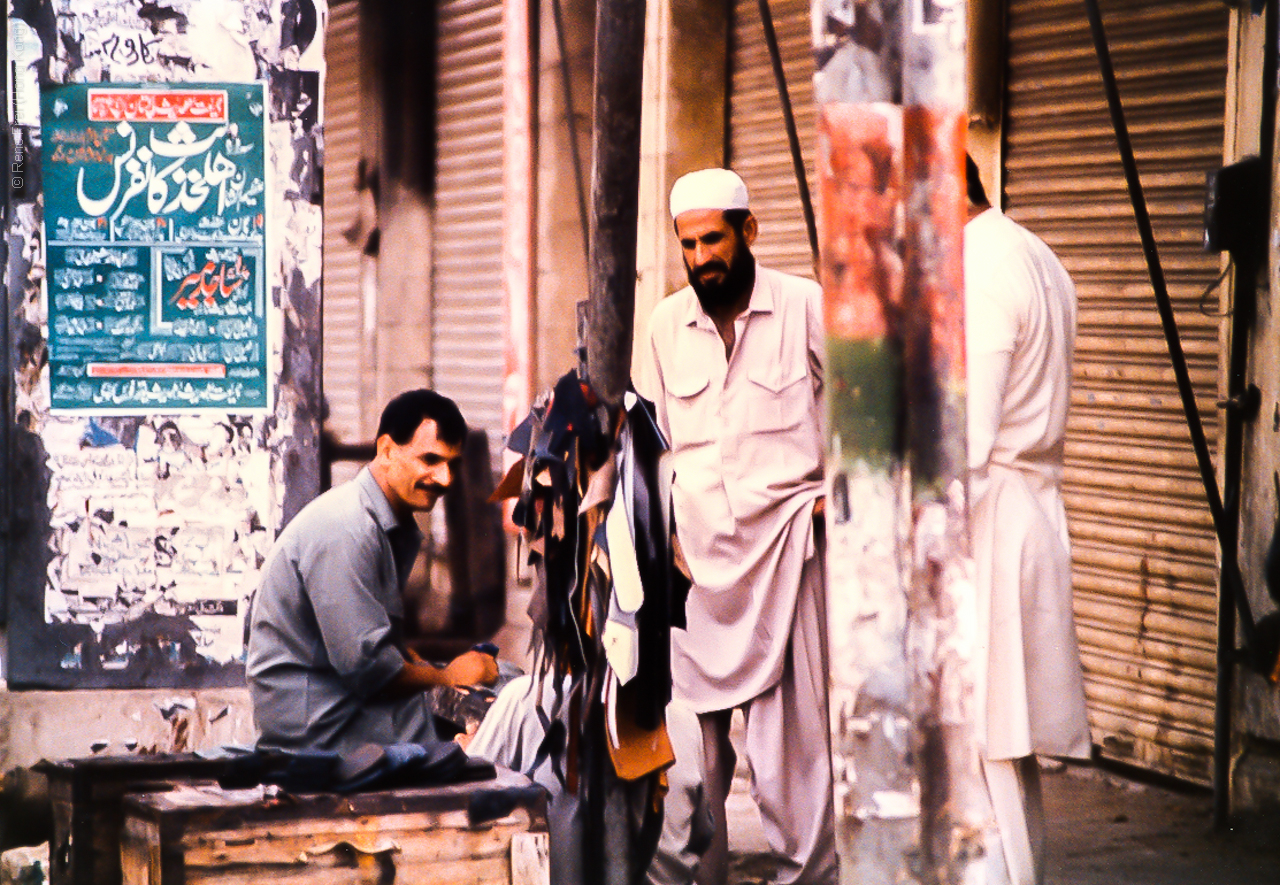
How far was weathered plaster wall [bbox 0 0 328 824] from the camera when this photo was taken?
495 centimetres

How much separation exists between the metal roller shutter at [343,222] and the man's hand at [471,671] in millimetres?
6000

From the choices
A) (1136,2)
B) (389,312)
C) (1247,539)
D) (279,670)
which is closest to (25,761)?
(279,670)

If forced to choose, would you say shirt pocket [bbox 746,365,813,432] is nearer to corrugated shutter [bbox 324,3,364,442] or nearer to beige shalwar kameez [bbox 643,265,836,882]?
beige shalwar kameez [bbox 643,265,836,882]

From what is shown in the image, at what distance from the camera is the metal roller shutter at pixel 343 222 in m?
10.2

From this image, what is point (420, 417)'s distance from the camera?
4.15m

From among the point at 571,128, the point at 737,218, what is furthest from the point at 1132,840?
the point at 571,128

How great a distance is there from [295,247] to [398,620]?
1.32 meters

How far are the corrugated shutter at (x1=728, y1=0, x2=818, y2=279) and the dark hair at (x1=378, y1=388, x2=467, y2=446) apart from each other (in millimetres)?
3186

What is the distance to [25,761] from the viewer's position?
505 cm

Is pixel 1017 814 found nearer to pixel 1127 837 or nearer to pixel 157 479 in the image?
pixel 1127 837

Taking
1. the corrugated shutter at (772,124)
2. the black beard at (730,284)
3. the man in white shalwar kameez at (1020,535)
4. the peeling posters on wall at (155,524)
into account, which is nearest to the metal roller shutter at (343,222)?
the corrugated shutter at (772,124)

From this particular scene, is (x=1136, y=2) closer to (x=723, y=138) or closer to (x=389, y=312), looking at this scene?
(x=723, y=138)

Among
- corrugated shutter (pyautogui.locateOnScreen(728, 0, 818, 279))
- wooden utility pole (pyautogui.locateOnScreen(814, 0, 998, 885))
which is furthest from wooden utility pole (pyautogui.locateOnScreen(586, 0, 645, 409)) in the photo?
corrugated shutter (pyautogui.locateOnScreen(728, 0, 818, 279))

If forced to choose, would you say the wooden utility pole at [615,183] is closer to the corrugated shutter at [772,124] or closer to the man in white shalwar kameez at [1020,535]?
the man in white shalwar kameez at [1020,535]
